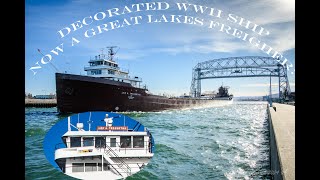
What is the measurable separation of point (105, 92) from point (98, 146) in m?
2.38

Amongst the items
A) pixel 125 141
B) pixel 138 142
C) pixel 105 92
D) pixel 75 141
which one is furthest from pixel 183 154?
pixel 75 141

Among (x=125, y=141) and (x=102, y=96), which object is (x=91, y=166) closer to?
(x=125, y=141)

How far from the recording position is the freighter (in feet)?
18.0

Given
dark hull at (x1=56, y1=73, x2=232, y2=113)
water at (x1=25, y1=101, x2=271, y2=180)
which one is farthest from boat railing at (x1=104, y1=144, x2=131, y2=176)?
dark hull at (x1=56, y1=73, x2=232, y2=113)

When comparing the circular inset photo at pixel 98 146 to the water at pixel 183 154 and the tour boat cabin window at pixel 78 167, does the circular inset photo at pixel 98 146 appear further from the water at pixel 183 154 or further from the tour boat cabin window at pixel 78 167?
the water at pixel 183 154

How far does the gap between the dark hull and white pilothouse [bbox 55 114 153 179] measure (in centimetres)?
177

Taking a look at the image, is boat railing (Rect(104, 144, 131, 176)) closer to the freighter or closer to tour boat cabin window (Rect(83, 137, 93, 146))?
tour boat cabin window (Rect(83, 137, 93, 146))

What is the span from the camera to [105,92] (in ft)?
21.8
